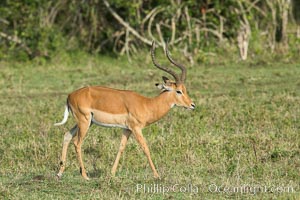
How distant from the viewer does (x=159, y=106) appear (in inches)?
358

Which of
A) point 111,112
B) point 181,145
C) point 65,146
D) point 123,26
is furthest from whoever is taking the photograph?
point 123,26

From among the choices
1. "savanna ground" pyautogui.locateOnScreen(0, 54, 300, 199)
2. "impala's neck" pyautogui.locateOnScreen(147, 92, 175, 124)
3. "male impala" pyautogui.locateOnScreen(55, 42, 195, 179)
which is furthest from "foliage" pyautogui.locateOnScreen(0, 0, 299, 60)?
"male impala" pyautogui.locateOnScreen(55, 42, 195, 179)

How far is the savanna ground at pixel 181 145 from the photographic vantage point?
799 centimetres

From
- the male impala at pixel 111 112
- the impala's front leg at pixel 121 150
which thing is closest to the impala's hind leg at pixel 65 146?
the male impala at pixel 111 112

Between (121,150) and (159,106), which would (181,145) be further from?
(121,150)

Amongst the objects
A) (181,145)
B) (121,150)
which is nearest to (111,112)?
(121,150)

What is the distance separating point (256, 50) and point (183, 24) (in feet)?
6.13

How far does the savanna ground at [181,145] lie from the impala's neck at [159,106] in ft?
1.89

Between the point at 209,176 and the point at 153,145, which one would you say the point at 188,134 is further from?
the point at 209,176

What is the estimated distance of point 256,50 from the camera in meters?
20.2

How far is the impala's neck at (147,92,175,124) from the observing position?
29.6ft

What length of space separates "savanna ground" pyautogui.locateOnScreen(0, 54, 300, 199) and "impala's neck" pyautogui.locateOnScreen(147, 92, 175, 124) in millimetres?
577

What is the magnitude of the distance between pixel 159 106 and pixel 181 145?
43.8 inches

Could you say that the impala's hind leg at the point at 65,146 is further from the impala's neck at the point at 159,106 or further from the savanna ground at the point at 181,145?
the impala's neck at the point at 159,106
